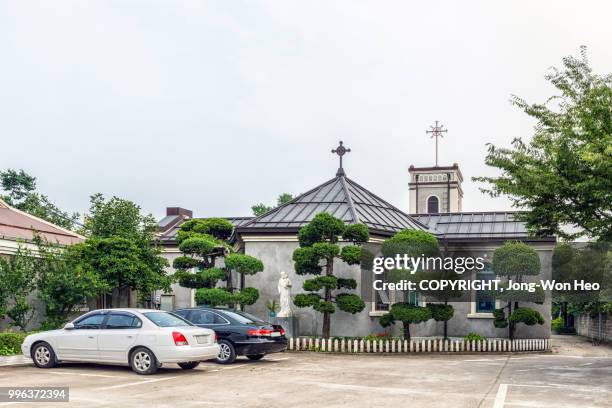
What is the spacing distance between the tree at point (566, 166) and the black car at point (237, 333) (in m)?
6.65

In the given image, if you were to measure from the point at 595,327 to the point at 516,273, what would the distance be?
16807 mm

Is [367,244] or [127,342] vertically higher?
[367,244]

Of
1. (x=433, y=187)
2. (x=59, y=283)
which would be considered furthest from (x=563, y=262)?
(x=433, y=187)

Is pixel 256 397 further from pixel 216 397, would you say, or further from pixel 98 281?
pixel 98 281

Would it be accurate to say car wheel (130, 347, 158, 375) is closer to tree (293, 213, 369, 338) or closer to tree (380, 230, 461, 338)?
tree (293, 213, 369, 338)

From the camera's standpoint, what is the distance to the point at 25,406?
34.8 ft

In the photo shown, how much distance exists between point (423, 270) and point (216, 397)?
1312cm

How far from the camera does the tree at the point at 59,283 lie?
21.0 m

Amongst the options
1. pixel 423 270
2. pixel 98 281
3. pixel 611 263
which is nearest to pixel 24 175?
pixel 98 281

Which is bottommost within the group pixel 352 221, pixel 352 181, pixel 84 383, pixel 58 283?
pixel 84 383

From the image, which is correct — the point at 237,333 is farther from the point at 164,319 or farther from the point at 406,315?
the point at 406,315

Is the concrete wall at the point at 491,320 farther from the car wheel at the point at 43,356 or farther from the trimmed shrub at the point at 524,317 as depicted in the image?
the car wheel at the point at 43,356

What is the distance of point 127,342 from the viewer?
1512cm

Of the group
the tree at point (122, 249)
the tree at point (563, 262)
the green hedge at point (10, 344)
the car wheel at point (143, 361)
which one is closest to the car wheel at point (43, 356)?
the green hedge at point (10, 344)
